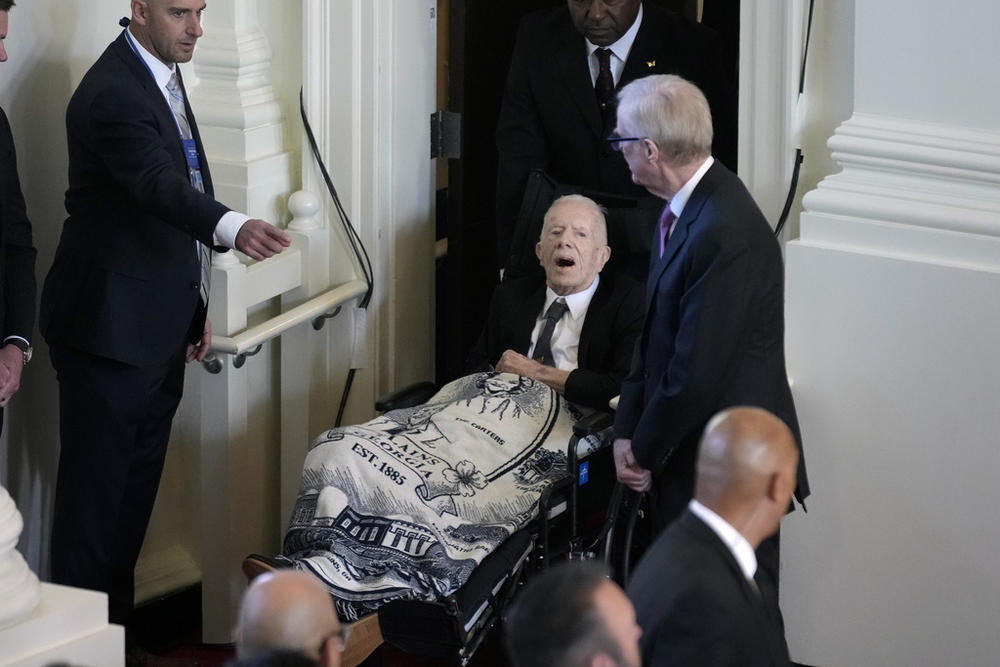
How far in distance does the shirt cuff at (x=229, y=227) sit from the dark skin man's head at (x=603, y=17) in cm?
137

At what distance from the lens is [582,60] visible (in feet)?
15.1

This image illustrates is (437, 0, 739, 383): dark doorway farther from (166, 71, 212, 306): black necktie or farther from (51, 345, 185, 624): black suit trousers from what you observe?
(51, 345, 185, 624): black suit trousers

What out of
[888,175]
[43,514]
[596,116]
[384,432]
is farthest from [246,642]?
[596,116]

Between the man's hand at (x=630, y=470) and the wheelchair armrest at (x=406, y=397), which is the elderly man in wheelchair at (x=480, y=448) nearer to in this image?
the wheelchair armrest at (x=406, y=397)

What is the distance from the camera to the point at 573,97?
461 cm

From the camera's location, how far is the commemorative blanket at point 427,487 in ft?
11.4

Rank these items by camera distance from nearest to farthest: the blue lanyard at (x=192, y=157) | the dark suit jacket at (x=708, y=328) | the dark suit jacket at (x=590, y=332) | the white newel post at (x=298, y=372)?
the dark suit jacket at (x=708, y=328) → the blue lanyard at (x=192, y=157) → the dark suit jacket at (x=590, y=332) → the white newel post at (x=298, y=372)

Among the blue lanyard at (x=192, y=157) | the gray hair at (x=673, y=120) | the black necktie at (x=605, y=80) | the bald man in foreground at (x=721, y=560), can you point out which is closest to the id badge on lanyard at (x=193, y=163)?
the blue lanyard at (x=192, y=157)

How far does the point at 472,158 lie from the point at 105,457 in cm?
192

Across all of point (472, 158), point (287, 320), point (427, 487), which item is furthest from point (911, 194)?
point (472, 158)

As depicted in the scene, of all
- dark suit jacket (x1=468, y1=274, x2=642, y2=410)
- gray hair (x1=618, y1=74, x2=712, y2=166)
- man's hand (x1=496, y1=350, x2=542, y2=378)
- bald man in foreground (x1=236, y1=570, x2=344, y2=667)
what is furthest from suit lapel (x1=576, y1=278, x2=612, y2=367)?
bald man in foreground (x1=236, y1=570, x2=344, y2=667)

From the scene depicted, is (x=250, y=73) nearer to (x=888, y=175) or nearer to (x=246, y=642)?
(x=888, y=175)

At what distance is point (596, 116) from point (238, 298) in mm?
1189

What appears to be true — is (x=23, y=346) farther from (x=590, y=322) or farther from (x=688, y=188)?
(x=688, y=188)
